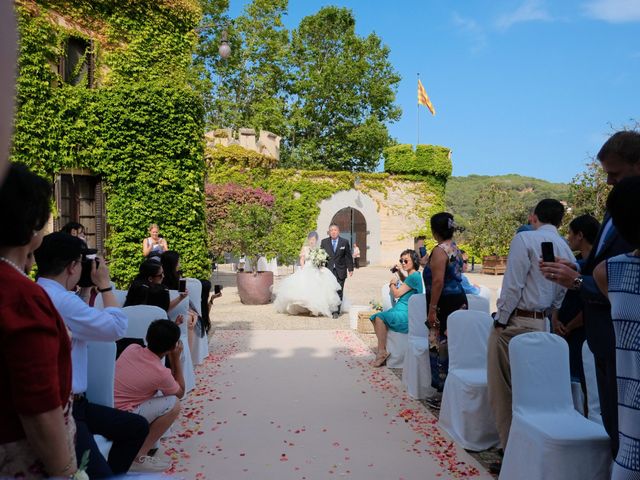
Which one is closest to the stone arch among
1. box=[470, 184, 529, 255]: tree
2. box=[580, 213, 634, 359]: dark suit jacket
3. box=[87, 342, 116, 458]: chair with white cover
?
box=[470, 184, 529, 255]: tree

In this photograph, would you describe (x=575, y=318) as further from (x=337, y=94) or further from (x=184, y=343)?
(x=337, y=94)

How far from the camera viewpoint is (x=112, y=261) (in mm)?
11594

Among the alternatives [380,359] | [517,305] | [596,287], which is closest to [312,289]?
[380,359]

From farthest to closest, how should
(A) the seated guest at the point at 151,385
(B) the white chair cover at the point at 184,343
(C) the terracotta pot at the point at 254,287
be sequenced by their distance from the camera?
(C) the terracotta pot at the point at 254,287 < (B) the white chair cover at the point at 184,343 < (A) the seated guest at the point at 151,385

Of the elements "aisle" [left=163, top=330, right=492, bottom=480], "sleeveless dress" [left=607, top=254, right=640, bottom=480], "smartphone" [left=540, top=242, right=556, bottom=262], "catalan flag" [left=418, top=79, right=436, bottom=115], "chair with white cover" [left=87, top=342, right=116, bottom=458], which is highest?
"catalan flag" [left=418, top=79, right=436, bottom=115]

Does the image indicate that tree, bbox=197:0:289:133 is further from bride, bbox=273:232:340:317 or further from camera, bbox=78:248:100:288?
camera, bbox=78:248:100:288

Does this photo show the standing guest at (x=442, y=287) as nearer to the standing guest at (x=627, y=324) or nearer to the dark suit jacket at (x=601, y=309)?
the dark suit jacket at (x=601, y=309)

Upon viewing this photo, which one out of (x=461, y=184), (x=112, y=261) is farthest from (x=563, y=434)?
(x=461, y=184)

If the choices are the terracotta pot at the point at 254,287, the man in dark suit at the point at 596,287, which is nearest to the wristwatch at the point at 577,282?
the man in dark suit at the point at 596,287

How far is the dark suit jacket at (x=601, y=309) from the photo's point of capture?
2.56 meters

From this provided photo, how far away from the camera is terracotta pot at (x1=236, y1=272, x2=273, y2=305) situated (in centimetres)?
1263

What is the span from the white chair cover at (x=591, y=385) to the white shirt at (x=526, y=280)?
64cm

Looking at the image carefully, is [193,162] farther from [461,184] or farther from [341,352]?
[461,184]

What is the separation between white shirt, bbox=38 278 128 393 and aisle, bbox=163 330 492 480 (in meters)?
1.60
